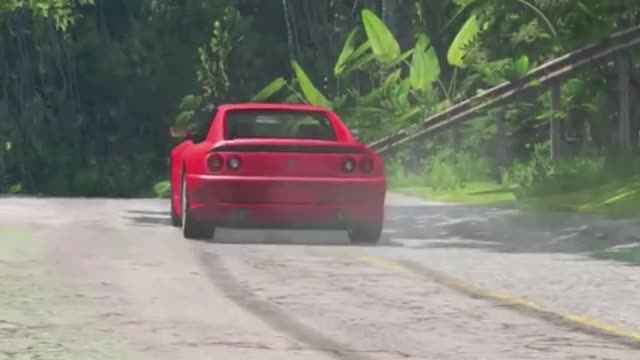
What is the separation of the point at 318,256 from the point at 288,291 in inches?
121

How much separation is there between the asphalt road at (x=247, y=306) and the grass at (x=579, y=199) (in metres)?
4.01

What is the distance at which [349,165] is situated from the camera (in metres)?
16.1

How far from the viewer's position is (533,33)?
24.0 metres

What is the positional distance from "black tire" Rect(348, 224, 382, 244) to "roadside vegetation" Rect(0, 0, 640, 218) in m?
9.96

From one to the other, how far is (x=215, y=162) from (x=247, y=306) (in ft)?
17.3

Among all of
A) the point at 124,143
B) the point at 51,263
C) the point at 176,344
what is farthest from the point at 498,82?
the point at 124,143

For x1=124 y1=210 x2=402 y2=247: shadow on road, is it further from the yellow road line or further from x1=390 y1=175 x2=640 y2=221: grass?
x1=390 y1=175 x2=640 y2=221: grass

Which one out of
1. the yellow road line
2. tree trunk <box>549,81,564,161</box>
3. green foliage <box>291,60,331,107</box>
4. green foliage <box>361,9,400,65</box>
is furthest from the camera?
green foliage <box>291,60,331,107</box>

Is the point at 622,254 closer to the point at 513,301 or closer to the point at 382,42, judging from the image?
the point at 513,301

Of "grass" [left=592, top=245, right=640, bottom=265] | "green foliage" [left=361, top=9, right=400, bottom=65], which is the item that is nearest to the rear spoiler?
"grass" [left=592, top=245, right=640, bottom=265]

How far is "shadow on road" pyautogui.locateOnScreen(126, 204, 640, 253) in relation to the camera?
16.5 m

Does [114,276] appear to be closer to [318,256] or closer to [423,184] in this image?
[318,256]

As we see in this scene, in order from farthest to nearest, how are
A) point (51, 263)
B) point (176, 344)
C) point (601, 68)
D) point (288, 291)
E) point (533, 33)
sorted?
point (601, 68) < point (533, 33) < point (51, 263) < point (288, 291) < point (176, 344)

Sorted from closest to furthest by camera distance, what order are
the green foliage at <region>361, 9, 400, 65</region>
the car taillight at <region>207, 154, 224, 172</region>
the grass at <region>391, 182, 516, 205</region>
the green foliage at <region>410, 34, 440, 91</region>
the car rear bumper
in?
the car rear bumper
the car taillight at <region>207, 154, 224, 172</region>
the grass at <region>391, 182, 516, 205</region>
the green foliage at <region>361, 9, 400, 65</region>
the green foliage at <region>410, 34, 440, 91</region>
